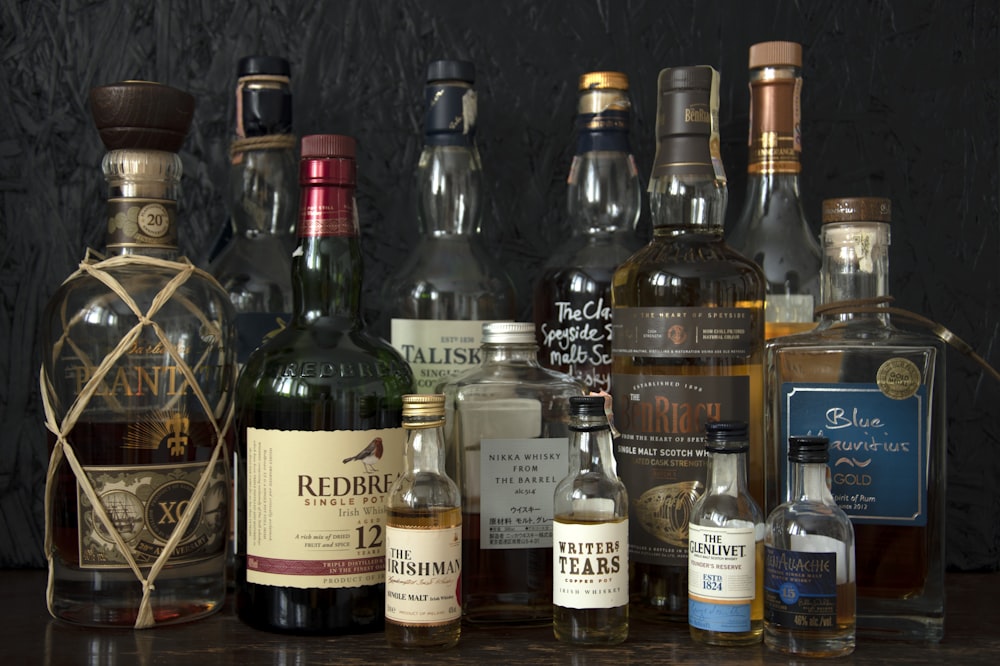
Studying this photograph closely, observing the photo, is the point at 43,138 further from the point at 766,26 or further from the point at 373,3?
the point at 766,26

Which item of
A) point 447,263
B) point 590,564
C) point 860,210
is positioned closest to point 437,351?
point 447,263

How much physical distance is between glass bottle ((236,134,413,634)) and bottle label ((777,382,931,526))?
38cm

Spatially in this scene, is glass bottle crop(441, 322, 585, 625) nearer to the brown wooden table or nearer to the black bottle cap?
the brown wooden table

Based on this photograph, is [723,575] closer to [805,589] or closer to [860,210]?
[805,589]

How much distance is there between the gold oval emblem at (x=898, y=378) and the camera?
983mm

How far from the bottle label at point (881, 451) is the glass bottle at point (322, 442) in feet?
1.25

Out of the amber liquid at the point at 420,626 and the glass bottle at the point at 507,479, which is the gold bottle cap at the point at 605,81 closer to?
the glass bottle at the point at 507,479

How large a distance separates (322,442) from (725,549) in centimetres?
34

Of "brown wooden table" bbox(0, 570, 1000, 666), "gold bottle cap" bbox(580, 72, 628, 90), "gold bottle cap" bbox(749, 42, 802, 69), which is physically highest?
Result: "gold bottle cap" bbox(749, 42, 802, 69)

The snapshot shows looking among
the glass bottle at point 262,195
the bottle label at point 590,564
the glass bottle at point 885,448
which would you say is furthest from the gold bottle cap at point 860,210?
the glass bottle at point 262,195

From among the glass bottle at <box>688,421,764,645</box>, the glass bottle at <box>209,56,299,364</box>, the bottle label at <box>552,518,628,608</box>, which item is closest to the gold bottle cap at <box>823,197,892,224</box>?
the glass bottle at <box>688,421,764,645</box>

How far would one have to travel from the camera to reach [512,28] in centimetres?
132

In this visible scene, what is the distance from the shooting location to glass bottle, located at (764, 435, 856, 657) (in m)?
0.90

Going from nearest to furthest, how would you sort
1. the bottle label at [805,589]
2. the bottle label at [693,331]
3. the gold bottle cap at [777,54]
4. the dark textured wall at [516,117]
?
the bottle label at [805,589], the bottle label at [693,331], the gold bottle cap at [777,54], the dark textured wall at [516,117]
